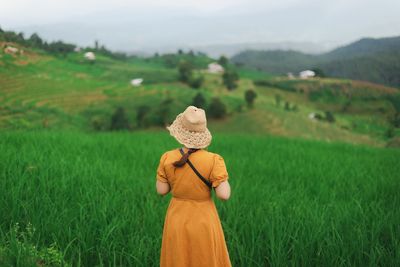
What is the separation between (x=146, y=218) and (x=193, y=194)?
1196 millimetres

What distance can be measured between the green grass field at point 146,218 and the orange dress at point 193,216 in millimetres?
522

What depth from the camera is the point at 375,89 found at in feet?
49.1

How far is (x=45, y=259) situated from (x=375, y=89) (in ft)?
51.1

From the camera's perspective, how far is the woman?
1.53 meters

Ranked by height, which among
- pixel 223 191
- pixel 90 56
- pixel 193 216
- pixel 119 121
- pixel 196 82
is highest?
pixel 90 56

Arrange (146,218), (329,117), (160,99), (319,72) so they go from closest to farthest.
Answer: (146,218)
(160,99)
(329,117)
(319,72)

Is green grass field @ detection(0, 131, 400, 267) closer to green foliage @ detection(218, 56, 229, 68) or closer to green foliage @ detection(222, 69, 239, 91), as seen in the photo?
green foliage @ detection(222, 69, 239, 91)

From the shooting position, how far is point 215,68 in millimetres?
17828

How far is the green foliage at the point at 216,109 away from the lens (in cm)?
1236

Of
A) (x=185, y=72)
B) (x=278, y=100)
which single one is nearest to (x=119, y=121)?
(x=185, y=72)

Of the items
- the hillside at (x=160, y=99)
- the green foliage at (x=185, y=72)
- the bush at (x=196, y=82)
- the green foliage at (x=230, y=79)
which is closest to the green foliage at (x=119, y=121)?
the hillside at (x=160, y=99)

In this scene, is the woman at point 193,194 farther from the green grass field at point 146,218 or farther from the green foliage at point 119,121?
the green foliage at point 119,121

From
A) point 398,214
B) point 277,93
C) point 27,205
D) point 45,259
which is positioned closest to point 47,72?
point 27,205

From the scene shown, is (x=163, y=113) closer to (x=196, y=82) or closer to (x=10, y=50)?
(x=196, y=82)
